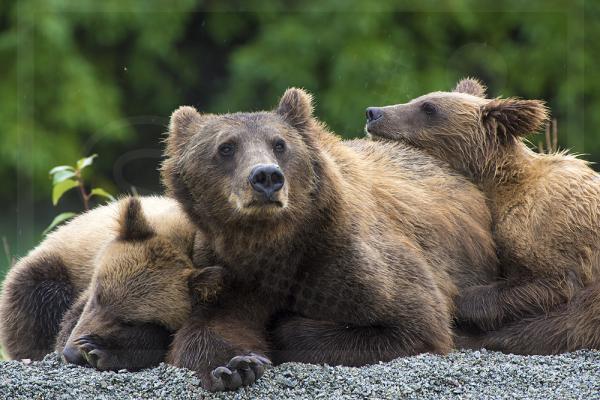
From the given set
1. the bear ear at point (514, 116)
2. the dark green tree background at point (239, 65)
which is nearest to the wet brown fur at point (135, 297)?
the bear ear at point (514, 116)

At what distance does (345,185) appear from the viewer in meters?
5.57

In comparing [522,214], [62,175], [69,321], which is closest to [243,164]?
[69,321]

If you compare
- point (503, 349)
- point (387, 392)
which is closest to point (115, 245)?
point (387, 392)

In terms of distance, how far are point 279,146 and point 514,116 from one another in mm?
1976

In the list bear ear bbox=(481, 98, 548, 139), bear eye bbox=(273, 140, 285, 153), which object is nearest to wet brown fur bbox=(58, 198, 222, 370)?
bear eye bbox=(273, 140, 285, 153)

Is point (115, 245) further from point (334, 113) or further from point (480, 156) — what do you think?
point (334, 113)

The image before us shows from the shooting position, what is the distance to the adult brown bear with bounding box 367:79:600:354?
5711mm

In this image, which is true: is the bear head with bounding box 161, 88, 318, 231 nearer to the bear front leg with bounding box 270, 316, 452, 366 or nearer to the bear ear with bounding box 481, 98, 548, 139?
the bear front leg with bounding box 270, 316, 452, 366

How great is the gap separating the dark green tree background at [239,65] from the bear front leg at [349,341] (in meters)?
4.19

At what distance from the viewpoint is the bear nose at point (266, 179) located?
15.8ft

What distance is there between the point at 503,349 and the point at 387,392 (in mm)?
1250

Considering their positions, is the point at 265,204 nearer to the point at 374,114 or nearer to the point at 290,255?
the point at 290,255

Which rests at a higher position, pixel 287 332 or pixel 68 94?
pixel 68 94

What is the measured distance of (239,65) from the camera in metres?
11.0
